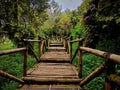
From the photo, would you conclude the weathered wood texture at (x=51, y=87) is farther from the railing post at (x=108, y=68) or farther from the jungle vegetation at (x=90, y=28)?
the railing post at (x=108, y=68)

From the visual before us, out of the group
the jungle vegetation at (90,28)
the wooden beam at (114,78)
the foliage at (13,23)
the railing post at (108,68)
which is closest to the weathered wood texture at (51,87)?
the jungle vegetation at (90,28)

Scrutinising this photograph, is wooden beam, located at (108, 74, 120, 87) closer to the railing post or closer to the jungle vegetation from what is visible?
the railing post

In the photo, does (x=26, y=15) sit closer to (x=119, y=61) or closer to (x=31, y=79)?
(x=31, y=79)

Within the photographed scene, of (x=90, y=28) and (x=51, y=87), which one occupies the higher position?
(x=90, y=28)

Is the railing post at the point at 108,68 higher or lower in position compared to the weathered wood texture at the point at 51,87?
higher

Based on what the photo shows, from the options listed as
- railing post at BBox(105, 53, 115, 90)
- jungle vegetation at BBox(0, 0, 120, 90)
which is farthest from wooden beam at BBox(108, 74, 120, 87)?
jungle vegetation at BBox(0, 0, 120, 90)

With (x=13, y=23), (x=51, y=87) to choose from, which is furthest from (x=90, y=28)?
(x=51, y=87)

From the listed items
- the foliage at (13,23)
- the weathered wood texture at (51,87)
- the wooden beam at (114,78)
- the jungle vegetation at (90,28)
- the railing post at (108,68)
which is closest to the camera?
the wooden beam at (114,78)

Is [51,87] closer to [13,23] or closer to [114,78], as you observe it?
[114,78]

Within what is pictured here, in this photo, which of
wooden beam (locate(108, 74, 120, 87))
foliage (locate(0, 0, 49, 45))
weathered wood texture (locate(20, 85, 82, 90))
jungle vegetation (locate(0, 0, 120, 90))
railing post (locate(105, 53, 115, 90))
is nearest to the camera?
wooden beam (locate(108, 74, 120, 87))

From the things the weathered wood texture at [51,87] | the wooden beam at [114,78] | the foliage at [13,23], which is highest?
the foliage at [13,23]

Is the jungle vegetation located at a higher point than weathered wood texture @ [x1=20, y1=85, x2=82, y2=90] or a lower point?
higher

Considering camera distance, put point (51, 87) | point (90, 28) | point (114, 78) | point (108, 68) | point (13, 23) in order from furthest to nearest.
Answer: point (13, 23) → point (90, 28) → point (51, 87) → point (108, 68) → point (114, 78)

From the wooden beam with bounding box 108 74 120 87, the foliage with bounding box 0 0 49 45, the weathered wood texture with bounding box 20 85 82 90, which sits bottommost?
the weathered wood texture with bounding box 20 85 82 90
